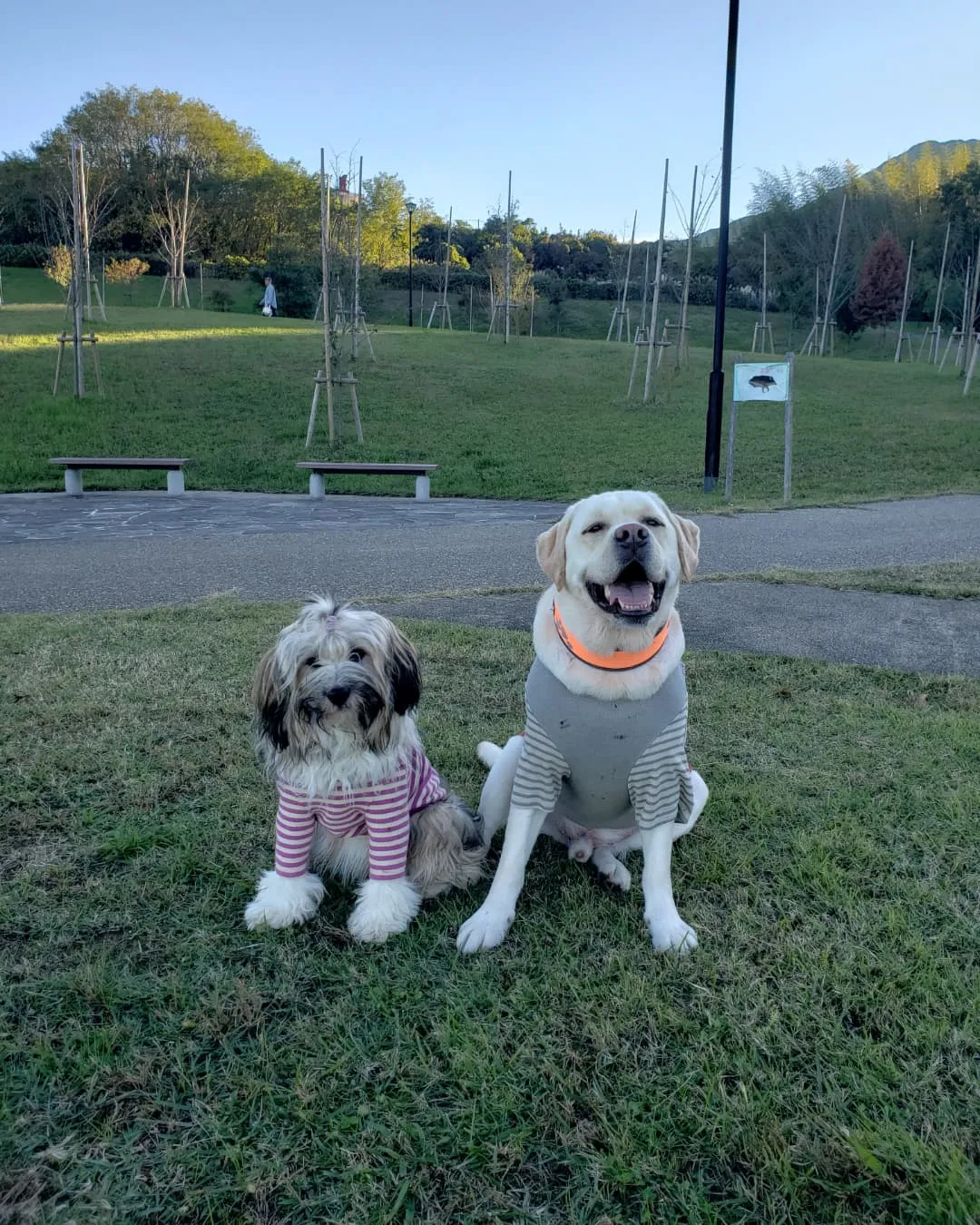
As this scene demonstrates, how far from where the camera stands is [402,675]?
2695 millimetres

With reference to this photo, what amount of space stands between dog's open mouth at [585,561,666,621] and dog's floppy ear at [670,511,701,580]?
248 mm

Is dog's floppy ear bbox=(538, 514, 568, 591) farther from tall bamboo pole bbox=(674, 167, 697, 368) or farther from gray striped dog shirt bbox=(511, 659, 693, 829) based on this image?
tall bamboo pole bbox=(674, 167, 697, 368)

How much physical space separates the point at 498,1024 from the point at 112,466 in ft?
41.6

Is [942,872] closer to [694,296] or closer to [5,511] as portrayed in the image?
[5,511]

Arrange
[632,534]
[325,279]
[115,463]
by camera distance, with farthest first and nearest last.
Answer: [325,279], [115,463], [632,534]

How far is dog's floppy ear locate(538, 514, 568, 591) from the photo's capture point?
108 inches

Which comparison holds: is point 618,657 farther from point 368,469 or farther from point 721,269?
point 721,269

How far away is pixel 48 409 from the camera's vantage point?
17.2 metres

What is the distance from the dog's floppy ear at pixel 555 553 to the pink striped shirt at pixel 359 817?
761mm

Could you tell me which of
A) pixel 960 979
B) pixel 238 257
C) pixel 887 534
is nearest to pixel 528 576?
pixel 887 534

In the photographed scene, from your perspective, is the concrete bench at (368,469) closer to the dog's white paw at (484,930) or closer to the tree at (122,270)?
the dog's white paw at (484,930)

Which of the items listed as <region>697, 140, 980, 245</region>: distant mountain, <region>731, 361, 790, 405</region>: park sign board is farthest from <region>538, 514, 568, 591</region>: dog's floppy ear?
<region>697, 140, 980, 245</region>: distant mountain

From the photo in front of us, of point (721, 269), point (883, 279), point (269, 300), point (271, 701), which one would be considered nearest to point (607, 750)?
point (271, 701)

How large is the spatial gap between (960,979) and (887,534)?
8455mm
